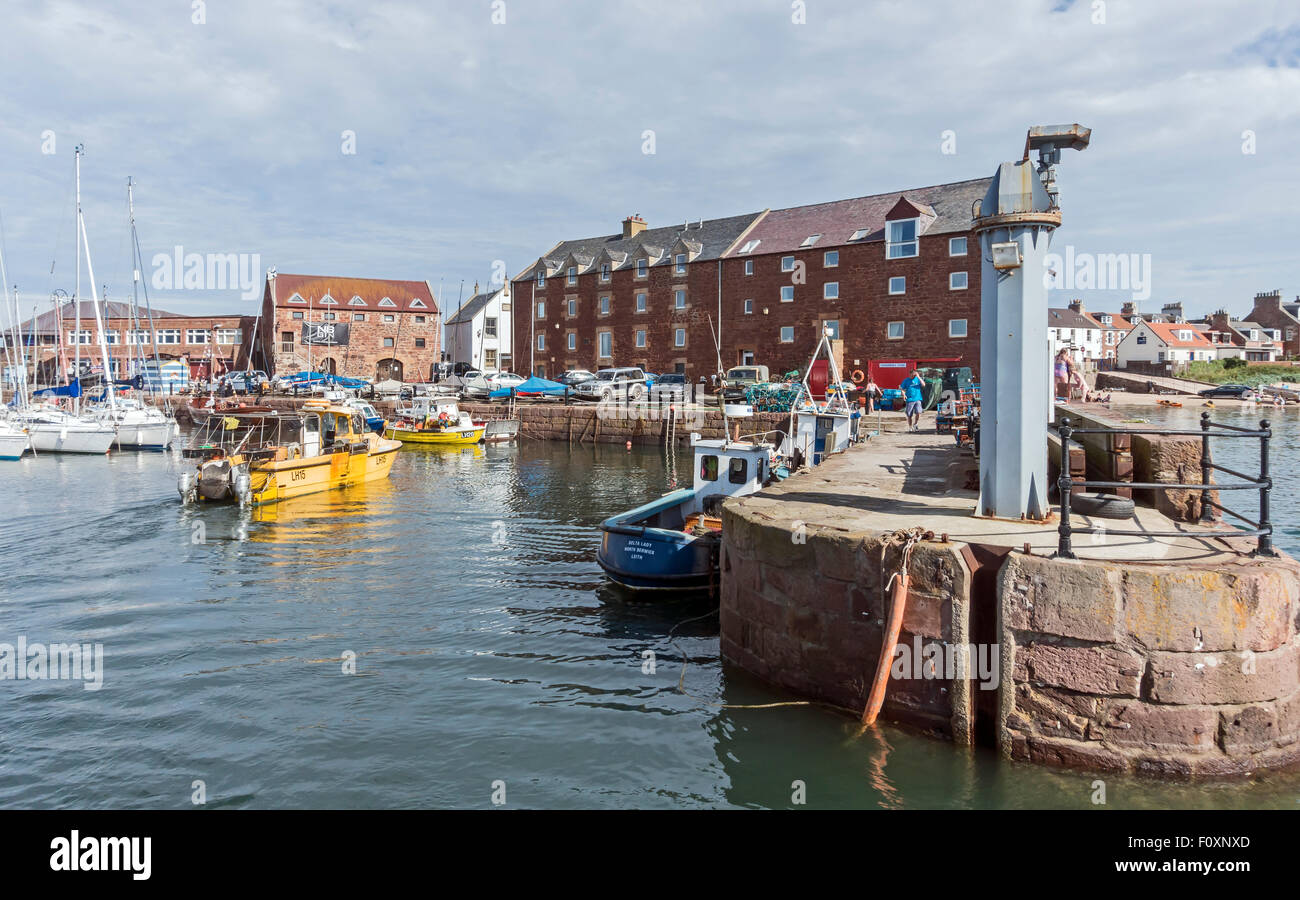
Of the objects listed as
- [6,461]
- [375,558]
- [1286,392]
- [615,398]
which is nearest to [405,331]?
[615,398]

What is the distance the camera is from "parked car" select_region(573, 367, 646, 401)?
46000 millimetres

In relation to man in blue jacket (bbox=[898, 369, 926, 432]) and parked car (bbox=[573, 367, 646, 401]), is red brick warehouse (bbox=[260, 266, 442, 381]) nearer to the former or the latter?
parked car (bbox=[573, 367, 646, 401])

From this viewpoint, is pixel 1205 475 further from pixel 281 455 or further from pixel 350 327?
pixel 350 327

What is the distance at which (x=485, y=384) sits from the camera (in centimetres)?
5312

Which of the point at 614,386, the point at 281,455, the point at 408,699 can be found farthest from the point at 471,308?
the point at 408,699

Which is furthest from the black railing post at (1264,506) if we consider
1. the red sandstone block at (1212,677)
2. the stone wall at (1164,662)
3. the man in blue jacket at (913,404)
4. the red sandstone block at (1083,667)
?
the man in blue jacket at (913,404)

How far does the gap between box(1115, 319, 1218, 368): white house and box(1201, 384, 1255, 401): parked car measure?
72.6 ft

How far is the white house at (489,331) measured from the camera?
72.2m

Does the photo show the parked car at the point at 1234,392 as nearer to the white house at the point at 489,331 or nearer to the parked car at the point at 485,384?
the parked car at the point at 485,384

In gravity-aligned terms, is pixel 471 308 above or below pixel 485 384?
above

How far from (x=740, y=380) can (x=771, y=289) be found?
8748mm

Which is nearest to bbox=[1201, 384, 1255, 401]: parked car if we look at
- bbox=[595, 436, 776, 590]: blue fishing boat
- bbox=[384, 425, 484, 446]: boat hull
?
bbox=[384, 425, 484, 446]: boat hull

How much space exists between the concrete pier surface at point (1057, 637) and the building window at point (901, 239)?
37.4m
